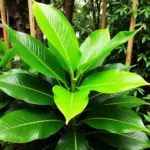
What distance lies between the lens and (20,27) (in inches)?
121

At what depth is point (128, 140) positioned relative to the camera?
1.04 m

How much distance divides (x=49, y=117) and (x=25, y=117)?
125 mm

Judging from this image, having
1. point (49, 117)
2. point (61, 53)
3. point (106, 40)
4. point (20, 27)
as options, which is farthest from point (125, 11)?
point (20, 27)

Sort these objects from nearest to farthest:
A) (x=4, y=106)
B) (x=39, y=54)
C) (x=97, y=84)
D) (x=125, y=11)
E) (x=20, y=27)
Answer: (x=97, y=84) → (x=39, y=54) → (x=4, y=106) → (x=125, y=11) → (x=20, y=27)

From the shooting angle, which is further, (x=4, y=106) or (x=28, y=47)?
(x=4, y=106)

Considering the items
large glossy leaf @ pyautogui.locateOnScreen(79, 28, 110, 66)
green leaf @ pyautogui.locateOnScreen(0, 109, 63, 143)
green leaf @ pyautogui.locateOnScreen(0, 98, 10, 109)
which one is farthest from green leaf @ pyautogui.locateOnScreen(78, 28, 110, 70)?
green leaf @ pyautogui.locateOnScreen(0, 98, 10, 109)

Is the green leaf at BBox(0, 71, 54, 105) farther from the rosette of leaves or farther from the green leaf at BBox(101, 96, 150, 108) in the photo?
the green leaf at BBox(101, 96, 150, 108)

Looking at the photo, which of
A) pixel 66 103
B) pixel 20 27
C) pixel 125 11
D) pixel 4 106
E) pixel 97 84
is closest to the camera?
pixel 66 103

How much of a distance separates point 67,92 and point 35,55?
0.85ft

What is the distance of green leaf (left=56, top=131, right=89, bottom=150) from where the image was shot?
92 cm

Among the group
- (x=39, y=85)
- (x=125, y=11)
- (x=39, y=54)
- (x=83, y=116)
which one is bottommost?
(x=83, y=116)

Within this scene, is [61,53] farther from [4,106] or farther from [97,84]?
[4,106]

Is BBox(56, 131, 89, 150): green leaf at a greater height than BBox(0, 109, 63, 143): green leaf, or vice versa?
BBox(0, 109, 63, 143): green leaf

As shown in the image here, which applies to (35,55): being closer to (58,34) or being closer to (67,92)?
(58,34)
